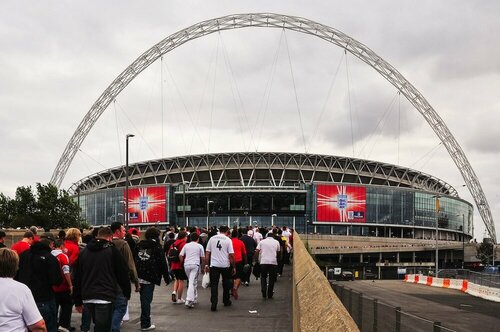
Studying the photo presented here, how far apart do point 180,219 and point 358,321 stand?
133 m

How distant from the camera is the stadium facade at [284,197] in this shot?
13438 centimetres

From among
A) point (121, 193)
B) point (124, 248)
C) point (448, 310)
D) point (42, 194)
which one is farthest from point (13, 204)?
point (124, 248)

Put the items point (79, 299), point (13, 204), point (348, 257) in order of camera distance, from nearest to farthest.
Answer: point (79, 299) < point (13, 204) < point (348, 257)

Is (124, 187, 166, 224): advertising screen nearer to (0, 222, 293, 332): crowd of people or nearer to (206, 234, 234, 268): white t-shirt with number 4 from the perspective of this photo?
(0, 222, 293, 332): crowd of people

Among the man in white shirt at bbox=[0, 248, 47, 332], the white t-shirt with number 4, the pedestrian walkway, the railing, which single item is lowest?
the railing

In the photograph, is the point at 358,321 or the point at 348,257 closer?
the point at 358,321

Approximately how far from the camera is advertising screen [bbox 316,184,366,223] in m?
133

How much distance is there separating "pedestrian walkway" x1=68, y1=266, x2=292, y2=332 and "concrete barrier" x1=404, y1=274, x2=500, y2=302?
79.1 feet

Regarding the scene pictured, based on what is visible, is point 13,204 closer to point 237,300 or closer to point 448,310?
point 448,310

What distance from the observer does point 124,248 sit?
1034 cm

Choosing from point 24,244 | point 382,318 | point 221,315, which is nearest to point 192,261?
point 221,315

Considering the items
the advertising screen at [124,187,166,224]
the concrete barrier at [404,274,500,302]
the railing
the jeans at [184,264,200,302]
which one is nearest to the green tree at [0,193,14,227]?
the advertising screen at [124,187,166,224]

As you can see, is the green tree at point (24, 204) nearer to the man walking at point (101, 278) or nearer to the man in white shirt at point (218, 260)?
the man in white shirt at point (218, 260)

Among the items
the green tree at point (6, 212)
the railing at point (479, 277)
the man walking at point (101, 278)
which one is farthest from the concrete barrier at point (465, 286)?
the green tree at point (6, 212)
